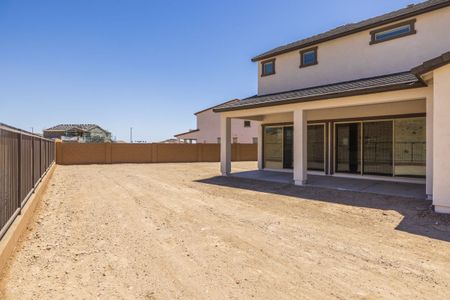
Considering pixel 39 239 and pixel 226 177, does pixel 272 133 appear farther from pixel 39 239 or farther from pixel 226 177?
pixel 39 239

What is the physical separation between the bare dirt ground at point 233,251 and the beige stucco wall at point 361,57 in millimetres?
5713

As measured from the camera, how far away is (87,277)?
337 cm

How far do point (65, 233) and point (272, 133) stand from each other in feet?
38.5

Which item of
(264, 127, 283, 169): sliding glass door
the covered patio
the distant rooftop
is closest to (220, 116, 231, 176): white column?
the covered patio

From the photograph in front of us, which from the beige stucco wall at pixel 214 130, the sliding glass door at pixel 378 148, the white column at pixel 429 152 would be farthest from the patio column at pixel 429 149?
the beige stucco wall at pixel 214 130

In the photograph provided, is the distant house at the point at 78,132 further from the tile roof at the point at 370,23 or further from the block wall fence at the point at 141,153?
the tile roof at the point at 370,23

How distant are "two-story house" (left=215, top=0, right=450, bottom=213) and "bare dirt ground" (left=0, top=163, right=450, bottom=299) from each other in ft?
7.85

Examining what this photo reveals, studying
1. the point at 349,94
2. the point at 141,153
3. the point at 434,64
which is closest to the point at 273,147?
the point at 349,94

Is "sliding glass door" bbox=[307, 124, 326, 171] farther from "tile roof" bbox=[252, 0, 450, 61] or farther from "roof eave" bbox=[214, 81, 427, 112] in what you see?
"tile roof" bbox=[252, 0, 450, 61]

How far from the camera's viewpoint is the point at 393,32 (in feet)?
35.1

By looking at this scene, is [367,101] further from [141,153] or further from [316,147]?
[141,153]

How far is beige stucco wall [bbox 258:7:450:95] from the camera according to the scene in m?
9.75

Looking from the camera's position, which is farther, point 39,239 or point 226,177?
point 226,177

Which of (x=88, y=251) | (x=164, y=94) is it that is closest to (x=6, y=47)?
(x=88, y=251)
